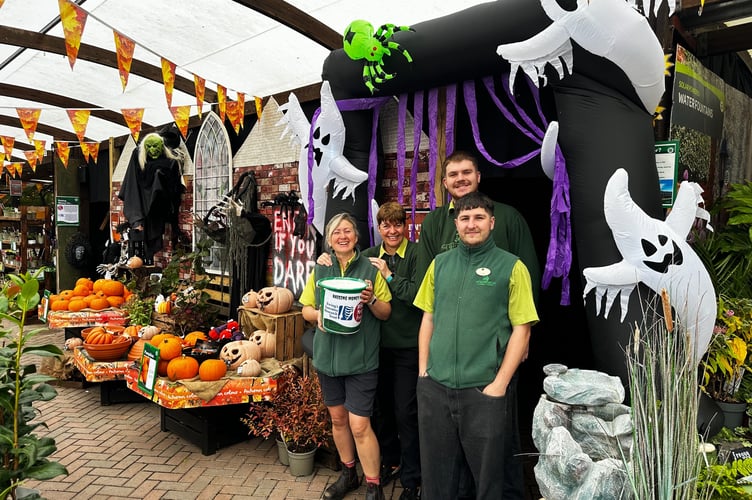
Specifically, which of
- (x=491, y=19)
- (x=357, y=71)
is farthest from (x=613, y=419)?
(x=357, y=71)

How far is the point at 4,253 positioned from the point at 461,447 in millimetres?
11470

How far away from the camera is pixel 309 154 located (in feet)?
12.9

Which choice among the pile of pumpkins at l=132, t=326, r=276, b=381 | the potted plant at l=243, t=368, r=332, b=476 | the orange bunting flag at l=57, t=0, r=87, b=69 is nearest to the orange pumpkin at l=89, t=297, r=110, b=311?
the pile of pumpkins at l=132, t=326, r=276, b=381

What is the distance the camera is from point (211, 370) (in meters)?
3.67

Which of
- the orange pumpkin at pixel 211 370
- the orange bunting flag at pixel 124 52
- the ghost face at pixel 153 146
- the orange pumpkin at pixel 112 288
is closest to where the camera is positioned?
the orange pumpkin at pixel 211 370

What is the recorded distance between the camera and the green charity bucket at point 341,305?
2504mm

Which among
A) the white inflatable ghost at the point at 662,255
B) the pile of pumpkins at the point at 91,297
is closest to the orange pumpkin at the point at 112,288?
the pile of pumpkins at the point at 91,297

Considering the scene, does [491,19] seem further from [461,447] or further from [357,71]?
[461,447]

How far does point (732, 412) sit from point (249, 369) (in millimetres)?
3024

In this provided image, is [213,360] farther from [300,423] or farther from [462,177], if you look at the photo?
[462,177]

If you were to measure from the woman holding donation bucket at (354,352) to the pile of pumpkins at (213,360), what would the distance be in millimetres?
1083

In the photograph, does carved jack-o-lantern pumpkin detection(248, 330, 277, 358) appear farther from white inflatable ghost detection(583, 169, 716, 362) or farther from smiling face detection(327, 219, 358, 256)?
white inflatable ghost detection(583, 169, 716, 362)

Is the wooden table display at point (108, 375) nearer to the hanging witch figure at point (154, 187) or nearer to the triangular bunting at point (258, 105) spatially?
the hanging witch figure at point (154, 187)

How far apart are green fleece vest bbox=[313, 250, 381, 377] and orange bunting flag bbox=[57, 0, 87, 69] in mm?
2730
